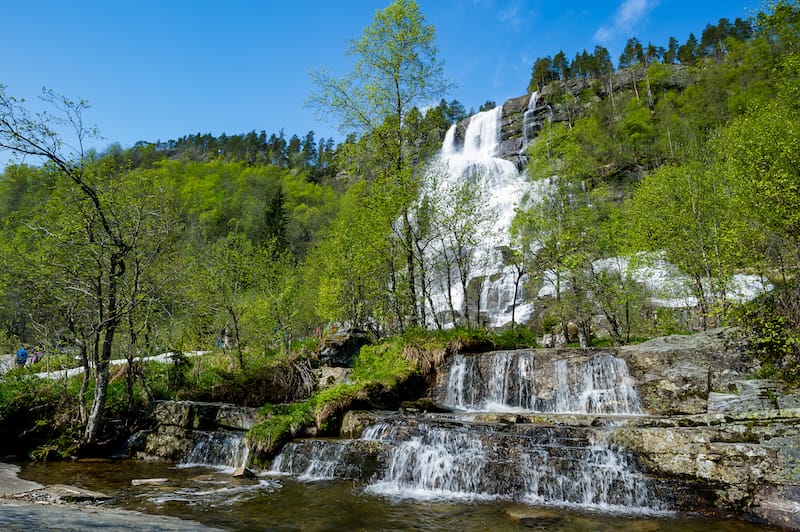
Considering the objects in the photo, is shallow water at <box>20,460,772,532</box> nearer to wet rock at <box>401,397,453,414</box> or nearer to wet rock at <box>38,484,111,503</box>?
wet rock at <box>38,484,111,503</box>

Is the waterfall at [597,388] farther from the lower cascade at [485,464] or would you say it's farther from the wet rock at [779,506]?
the wet rock at [779,506]

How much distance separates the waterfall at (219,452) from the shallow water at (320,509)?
127cm

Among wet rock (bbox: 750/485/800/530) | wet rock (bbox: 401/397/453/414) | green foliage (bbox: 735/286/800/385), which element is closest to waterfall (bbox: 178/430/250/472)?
wet rock (bbox: 401/397/453/414)

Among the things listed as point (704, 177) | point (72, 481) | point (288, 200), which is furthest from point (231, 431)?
point (288, 200)

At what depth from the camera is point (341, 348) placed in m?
19.0

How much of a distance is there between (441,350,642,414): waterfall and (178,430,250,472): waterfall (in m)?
7.06

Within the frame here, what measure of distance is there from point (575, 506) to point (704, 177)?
17.6 meters

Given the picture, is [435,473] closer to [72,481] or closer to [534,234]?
[72,481]

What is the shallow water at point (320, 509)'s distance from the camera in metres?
6.68

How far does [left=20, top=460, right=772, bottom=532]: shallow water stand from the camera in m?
6.68

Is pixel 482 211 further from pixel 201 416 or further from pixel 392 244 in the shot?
pixel 201 416

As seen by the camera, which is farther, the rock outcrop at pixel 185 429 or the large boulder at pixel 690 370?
the large boulder at pixel 690 370

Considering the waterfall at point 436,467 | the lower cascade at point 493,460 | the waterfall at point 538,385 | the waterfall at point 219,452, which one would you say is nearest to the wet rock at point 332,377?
the waterfall at point 538,385

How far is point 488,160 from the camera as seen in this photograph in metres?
50.6
